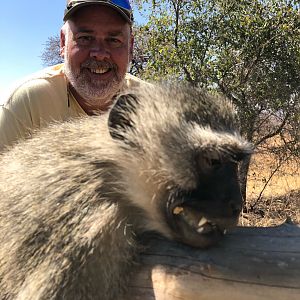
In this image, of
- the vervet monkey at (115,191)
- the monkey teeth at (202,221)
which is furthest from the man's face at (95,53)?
the monkey teeth at (202,221)

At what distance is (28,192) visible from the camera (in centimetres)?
205

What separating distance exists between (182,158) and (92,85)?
4.73ft

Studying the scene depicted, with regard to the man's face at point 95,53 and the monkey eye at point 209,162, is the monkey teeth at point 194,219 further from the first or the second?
the man's face at point 95,53

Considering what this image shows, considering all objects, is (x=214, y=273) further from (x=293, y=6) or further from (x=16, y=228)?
(x=293, y=6)

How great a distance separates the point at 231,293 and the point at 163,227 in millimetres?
444

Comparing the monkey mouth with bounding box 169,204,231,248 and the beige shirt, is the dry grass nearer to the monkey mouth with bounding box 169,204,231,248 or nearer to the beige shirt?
the beige shirt

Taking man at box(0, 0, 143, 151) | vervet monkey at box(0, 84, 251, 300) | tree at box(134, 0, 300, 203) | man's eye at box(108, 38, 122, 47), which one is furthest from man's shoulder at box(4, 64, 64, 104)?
tree at box(134, 0, 300, 203)

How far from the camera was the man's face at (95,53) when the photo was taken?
10.9ft

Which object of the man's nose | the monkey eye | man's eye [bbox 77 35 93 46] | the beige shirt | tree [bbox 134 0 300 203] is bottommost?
tree [bbox 134 0 300 203]

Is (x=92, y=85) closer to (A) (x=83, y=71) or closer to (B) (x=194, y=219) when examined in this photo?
(A) (x=83, y=71)

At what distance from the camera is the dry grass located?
7758 mm

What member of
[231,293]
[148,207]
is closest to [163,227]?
[148,207]

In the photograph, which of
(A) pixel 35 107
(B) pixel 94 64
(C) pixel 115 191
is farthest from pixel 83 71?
(C) pixel 115 191

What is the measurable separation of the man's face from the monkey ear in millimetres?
1078
